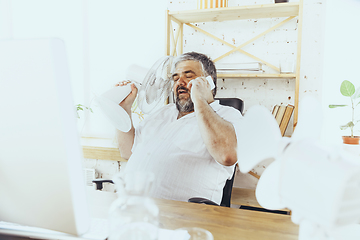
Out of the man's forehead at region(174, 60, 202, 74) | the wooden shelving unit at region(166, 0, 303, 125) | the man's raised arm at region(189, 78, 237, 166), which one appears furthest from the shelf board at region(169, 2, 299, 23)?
the man's raised arm at region(189, 78, 237, 166)

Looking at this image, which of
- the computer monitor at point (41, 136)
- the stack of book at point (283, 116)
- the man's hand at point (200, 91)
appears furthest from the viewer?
the stack of book at point (283, 116)

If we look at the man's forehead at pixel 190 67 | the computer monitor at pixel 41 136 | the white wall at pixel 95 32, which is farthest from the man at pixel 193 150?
the white wall at pixel 95 32

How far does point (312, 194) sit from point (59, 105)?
391mm

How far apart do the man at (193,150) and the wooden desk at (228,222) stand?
427 mm

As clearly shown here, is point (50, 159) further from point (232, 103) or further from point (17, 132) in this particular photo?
point (232, 103)

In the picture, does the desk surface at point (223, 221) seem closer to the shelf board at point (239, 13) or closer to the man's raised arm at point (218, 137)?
the man's raised arm at point (218, 137)

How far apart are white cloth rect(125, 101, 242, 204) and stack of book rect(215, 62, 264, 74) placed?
449 millimetres

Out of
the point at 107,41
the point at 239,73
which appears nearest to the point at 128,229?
the point at 239,73

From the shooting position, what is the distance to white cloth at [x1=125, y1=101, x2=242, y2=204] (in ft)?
4.19

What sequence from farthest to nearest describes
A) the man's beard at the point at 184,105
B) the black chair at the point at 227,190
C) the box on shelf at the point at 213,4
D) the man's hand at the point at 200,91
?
the box on shelf at the point at 213,4, the man's beard at the point at 184,105, the man's hand at the point at 200,91, the black chair at the point at 227,190

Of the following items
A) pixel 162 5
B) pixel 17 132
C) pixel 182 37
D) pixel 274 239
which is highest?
pixel 162 5

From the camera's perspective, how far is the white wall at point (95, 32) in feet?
7.77

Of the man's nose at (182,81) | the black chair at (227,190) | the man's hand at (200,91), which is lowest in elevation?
the black chair at (227,190)

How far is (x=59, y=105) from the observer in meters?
0.42
